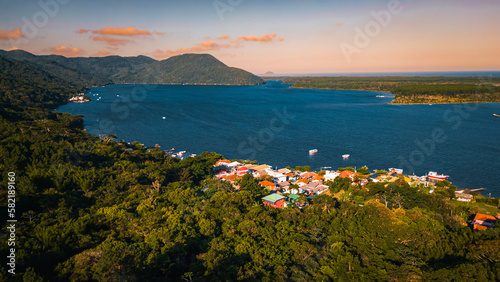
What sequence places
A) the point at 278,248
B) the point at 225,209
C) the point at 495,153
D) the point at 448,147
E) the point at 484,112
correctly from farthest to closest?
the point at 484,112
the point at 448,147
the point at 495,153
the point at 225,209
the point at 278,248

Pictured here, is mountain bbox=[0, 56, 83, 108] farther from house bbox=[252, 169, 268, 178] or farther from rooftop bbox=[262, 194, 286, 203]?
rooftop bbox=[262, 194, 286, 203]

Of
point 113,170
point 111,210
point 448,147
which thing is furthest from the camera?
point 448,147

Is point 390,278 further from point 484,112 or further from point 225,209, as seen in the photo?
point 484,112

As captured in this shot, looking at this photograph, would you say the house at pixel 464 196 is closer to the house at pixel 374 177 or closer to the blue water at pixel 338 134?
the blue water at pixel 338 134

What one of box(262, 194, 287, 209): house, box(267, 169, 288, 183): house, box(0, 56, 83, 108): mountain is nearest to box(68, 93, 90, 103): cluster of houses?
box(0, 56, 83, 108): mountain

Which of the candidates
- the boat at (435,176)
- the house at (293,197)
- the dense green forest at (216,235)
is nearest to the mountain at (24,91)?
the dense green forest at (216,235)

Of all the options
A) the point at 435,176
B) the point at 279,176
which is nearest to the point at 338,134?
the point at 435,176

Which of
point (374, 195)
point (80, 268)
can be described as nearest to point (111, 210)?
point (80, 268)
